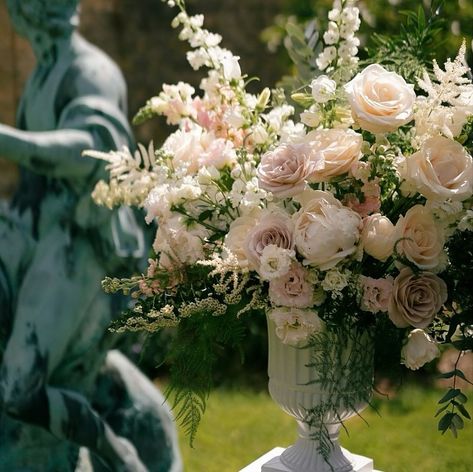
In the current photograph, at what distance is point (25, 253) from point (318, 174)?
6.12 feet

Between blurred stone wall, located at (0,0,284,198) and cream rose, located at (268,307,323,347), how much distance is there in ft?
17.0

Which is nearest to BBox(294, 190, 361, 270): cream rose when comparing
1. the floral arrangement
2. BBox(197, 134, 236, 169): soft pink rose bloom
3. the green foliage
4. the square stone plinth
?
the floral arrangement

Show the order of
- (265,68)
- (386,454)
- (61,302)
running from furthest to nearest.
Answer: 1. (265,68)
2. (386,454)
3. (61,302)

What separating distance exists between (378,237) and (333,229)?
3.1 inches

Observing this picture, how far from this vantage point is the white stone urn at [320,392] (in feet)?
5.67

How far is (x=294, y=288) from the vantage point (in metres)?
1.64

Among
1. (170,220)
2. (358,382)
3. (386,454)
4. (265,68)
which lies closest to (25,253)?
(170,220)

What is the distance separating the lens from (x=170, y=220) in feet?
6.00

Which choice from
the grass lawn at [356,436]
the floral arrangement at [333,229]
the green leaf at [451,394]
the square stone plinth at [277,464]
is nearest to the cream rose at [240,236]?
the floral arrangement at [333,229]

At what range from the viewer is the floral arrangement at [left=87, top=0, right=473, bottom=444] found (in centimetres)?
163

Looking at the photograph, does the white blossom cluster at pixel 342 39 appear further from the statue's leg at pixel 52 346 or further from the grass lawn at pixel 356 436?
the grass lawn at pixel 356 436

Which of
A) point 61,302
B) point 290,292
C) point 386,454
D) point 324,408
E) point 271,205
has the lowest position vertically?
point 386,454

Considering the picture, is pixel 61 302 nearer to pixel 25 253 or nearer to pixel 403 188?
pixel 25 253

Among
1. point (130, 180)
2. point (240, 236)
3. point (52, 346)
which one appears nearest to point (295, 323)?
point (240, 236)
